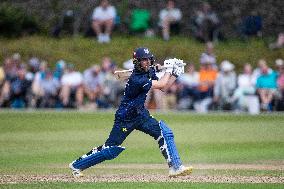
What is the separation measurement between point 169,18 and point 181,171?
2026cm

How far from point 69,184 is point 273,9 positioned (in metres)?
23.4

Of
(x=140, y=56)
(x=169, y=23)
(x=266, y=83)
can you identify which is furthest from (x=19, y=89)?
(x=140, y=56)

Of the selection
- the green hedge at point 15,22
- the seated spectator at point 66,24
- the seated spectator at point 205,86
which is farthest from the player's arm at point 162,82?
the seated spectator at point 66,24

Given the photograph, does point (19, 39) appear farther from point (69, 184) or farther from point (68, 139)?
point (69, 184)

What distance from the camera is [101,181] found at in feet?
46.7

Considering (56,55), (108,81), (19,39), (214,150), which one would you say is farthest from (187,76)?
(214,150)

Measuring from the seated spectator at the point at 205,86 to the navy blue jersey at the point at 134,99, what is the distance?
15193 millimetres

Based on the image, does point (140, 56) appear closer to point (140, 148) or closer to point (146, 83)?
point (146, 83)

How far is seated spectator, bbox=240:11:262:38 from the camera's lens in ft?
112

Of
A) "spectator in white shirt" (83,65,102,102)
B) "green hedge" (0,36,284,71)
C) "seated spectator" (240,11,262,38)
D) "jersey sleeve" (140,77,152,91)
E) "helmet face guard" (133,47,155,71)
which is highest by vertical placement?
"seated spectator" (240,11,262,38)

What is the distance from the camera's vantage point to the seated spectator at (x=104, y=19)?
33.6m

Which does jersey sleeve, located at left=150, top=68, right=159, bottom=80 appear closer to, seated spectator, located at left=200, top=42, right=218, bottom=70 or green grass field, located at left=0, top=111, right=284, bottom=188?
green grass field, located at left=0, top=111, right=284, bottom=188

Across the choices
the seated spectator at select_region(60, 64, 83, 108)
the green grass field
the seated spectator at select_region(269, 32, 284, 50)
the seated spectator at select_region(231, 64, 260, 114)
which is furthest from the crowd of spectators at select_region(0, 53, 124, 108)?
the seated spectator at select_region(269, 32, 284, 50)

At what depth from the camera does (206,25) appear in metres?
34.0
